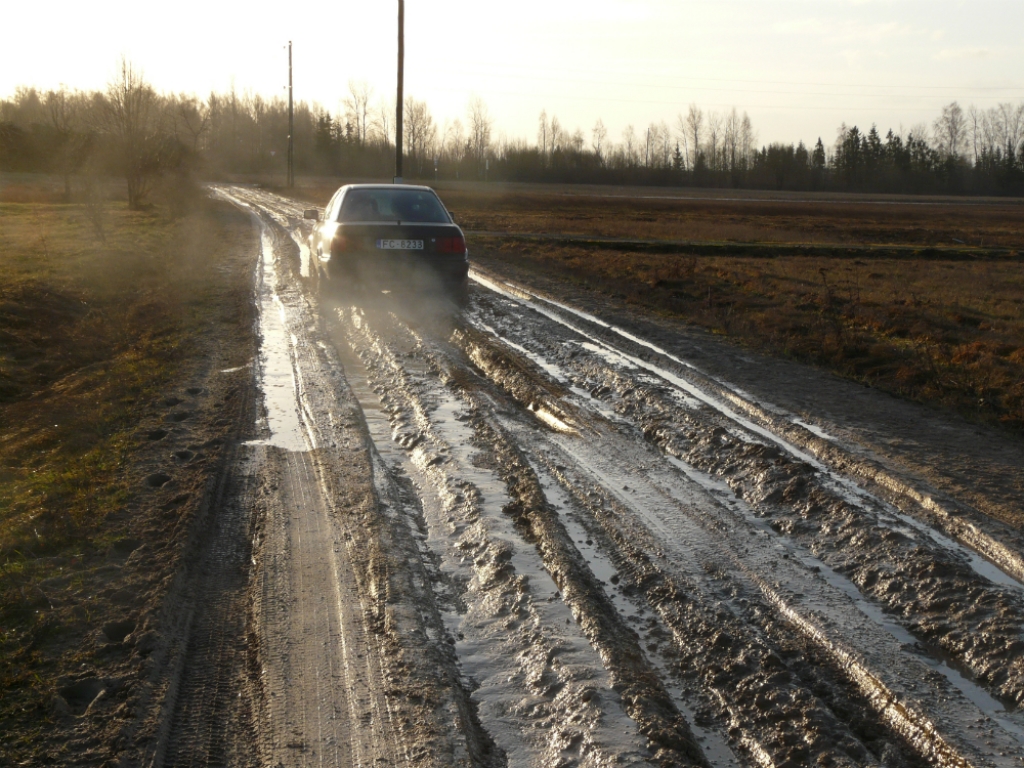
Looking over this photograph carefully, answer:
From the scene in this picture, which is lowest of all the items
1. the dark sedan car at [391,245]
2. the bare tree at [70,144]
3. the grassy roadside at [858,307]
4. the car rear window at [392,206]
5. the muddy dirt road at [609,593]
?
the muddy dirt road at [609,593]

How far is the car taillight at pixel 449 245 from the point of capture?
11977 mm

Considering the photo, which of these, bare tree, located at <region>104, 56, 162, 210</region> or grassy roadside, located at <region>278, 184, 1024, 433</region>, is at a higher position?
bare tree, located at <region>104, 56, 162, 210</region>

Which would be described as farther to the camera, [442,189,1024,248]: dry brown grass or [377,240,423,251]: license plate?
[442,189,1024,248]: dry brown grass

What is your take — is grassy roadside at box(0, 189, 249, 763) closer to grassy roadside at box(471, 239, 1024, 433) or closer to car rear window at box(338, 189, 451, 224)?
car rear window at box(338, 189, 451, 224)

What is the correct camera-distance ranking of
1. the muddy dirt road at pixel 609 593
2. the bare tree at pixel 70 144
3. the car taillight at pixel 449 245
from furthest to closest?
the bare tree at pixel 70 144
the car taillight at pixel 449 245
the muddy dirt road at pixel 609 593

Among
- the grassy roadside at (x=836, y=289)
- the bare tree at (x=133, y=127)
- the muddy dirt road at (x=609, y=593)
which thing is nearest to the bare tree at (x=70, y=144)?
the bare tree at (x=133, y=127)

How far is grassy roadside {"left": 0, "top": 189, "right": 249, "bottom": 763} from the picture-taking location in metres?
3.47

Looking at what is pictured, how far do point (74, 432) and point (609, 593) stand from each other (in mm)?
4212

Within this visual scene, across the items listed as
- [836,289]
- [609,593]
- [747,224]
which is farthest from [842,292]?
[747,224]

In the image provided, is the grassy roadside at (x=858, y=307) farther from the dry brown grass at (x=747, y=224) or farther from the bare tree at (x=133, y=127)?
the bare tree at (x=133, y=127)

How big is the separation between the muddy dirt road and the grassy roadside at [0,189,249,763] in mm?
536

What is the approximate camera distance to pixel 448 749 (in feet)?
9.64

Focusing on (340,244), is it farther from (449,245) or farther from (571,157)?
(571,157)

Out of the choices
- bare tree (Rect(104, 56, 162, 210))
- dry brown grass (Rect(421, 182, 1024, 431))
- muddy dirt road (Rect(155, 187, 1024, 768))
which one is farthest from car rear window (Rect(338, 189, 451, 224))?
bare tree (Rect(104, 56, 162, 210))
